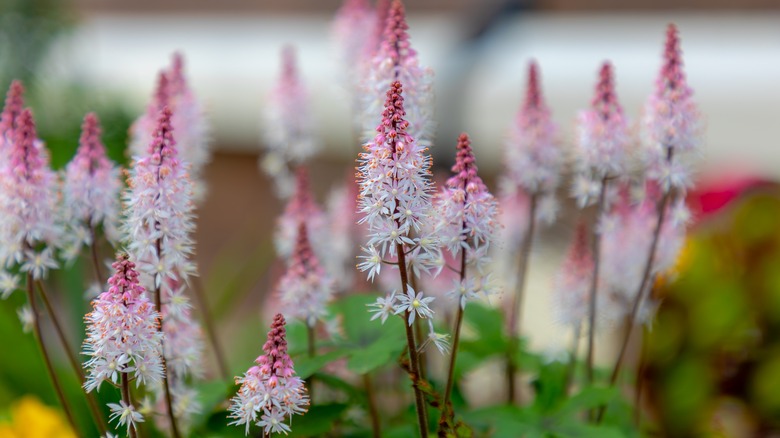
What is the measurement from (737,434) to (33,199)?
2.76 feet

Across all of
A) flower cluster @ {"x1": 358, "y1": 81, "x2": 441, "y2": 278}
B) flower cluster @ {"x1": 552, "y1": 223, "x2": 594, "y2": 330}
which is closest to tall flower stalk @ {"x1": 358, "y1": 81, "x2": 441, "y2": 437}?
flower cluster @ {"x1": 358, "y1": 81, "x2": 441, "y2": 278}

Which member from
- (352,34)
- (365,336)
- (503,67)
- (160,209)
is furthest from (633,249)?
(503,67)

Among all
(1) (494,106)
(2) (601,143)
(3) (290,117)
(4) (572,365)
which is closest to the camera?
(2) (601,143)

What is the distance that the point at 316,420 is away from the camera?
67cm

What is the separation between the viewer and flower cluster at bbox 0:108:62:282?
0.67 meters

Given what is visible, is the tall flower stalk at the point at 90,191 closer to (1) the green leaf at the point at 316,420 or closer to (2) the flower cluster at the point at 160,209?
(2) the flower cluster at the point at 160,209

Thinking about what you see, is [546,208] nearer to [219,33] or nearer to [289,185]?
[289,185]

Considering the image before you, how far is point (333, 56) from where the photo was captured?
1041mm

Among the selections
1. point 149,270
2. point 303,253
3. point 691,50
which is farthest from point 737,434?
point 691,50

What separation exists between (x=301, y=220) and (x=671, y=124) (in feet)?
1.15

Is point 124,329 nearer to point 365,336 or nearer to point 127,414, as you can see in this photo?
point 127,414

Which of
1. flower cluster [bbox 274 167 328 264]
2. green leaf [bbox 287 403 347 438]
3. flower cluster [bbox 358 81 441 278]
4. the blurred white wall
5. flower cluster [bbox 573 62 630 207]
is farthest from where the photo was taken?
A: the blurred white wall

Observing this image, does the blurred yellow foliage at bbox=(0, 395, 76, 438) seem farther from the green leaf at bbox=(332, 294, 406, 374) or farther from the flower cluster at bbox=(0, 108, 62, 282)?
the green leaf at bbox=(332, 294, 406, 374)

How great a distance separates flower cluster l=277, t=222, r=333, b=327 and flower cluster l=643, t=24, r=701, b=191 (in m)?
0.29
